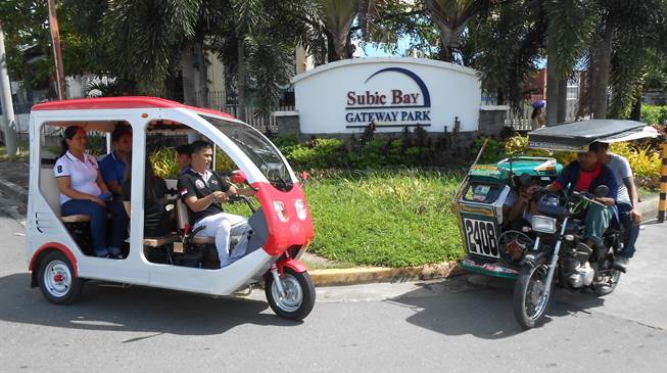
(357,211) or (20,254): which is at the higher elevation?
(357,211)

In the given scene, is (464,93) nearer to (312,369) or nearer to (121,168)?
(121,168)

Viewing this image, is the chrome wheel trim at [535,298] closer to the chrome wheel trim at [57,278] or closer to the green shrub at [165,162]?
the chrome wheel trim at [57,278]

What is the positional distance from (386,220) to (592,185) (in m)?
2.60

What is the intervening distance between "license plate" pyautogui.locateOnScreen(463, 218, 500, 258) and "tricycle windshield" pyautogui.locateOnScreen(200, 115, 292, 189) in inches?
70.6

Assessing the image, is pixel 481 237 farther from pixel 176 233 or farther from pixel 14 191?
pixel 14 191

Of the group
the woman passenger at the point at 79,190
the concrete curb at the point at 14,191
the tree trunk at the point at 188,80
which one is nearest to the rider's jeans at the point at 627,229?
the woman passenger at the point at 79,190

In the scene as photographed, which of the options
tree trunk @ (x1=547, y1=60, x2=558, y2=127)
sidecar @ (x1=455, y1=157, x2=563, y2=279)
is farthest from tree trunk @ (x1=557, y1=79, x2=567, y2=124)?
sidecar @ (x1=455, y1=157, x2=563, y2=279)

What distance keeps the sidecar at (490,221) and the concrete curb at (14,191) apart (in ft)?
29.8

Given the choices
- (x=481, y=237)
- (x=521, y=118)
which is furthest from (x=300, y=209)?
(x=521, y=118)

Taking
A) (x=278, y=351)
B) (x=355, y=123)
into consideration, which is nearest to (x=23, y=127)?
(x=355, y=123)

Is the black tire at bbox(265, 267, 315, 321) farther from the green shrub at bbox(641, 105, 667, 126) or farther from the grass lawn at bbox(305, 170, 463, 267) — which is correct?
the green shrub at bbox(641, 105, 667, 126)

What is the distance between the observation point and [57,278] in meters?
5.28

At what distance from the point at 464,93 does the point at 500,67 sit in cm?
113

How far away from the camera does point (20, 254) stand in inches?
286
